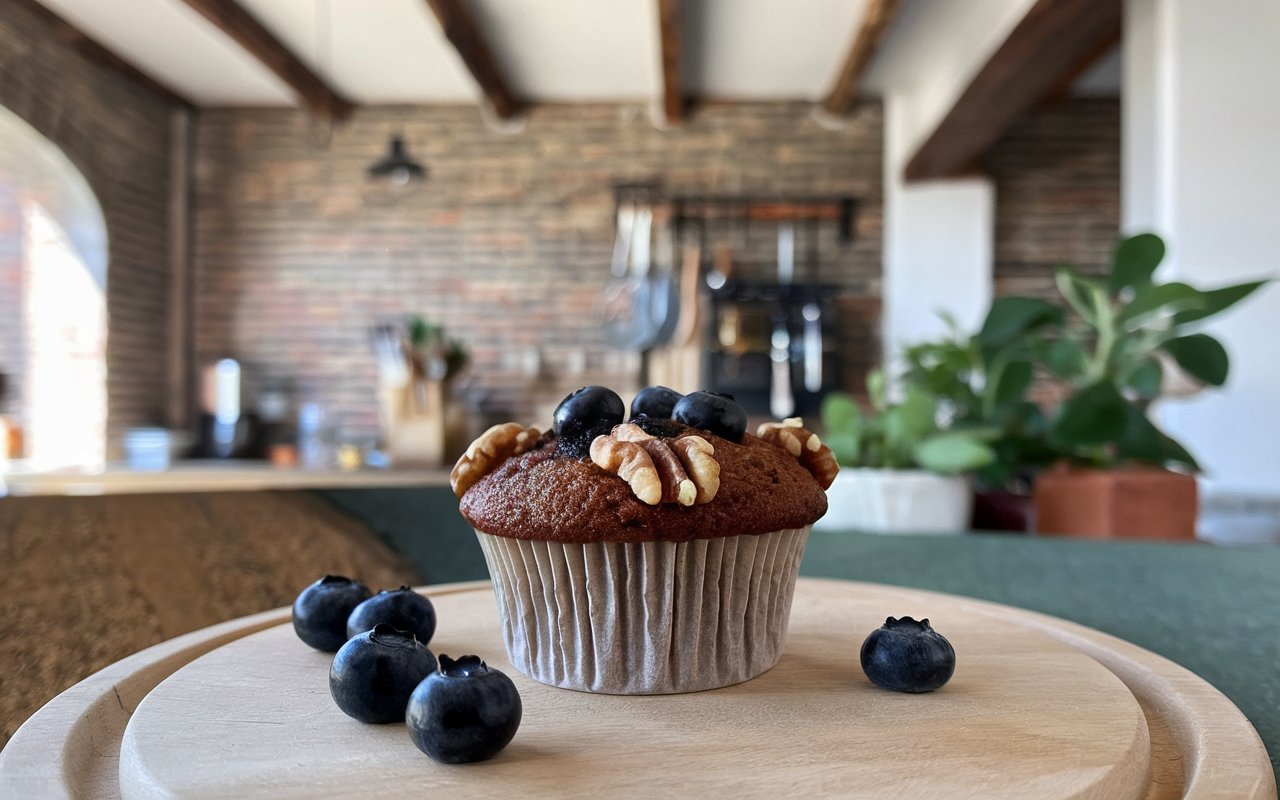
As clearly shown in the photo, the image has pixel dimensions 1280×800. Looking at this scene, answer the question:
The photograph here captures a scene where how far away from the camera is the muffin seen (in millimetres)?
619

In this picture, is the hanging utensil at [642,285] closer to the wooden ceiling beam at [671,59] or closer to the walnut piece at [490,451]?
the wooden ceiling beam at [671,59]

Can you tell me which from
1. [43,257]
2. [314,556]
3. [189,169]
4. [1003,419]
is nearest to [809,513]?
[314,556]

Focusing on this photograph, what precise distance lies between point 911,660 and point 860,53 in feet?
13.8

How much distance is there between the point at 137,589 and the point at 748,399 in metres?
4.28

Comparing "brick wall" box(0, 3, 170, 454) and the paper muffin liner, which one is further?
"brick wall" box(0, 3, 170, 454)

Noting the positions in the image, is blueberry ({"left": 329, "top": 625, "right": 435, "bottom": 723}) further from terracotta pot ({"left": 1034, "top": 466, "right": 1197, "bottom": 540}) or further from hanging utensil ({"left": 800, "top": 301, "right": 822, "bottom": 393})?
hanging utensil ({"left": 800, "top": 301, "right": 822, "bottom": 393})

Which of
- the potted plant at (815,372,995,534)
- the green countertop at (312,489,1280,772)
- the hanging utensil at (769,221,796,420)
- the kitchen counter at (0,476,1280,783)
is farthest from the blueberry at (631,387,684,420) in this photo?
the hanging utensil at (769,221,796,420)

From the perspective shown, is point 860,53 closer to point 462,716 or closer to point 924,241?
point 924,241

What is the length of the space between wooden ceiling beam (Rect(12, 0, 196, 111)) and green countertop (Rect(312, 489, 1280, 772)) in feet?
14.1

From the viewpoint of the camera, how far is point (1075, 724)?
0.52 meters

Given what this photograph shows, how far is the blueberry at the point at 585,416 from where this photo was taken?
0.69 m

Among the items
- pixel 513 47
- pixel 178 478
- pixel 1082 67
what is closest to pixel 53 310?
pixel 178 478

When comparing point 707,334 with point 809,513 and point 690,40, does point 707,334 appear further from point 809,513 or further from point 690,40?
point 809,513

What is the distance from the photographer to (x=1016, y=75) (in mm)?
3727
